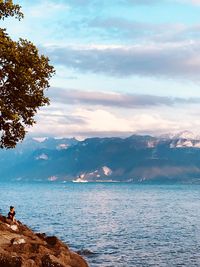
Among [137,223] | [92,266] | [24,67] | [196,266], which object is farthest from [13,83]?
[137,223]

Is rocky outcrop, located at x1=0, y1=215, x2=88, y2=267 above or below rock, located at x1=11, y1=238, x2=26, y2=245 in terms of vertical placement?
below

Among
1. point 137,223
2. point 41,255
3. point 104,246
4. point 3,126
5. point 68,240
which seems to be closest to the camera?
point 41,255

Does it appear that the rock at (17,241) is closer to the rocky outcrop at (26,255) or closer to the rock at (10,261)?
the rocky outcrop at (26,255)

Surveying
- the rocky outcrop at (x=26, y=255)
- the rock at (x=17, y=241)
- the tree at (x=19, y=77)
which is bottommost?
the rocky outcrop at (x=26, y=255)

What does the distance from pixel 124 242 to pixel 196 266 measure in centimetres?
1943

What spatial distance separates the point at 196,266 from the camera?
160ft

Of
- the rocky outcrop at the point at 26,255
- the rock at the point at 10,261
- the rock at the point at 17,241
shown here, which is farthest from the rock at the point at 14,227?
the rock at the point at 10,261

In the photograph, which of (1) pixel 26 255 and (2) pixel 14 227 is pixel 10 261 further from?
(2) pixel 14 227

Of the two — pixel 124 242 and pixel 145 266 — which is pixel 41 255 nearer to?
pixel 145 266

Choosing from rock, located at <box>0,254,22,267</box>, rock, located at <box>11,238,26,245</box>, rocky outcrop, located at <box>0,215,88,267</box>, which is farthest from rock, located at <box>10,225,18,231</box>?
rock, located at <box>0,254,22,267</box>

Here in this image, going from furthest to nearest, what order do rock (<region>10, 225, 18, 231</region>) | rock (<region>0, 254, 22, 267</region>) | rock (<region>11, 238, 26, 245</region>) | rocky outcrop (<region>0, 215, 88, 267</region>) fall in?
1. rock (<region>10, 225, 18, 231</region>)
2. rock (<region>11, 238, 26, 245</region>)
3. rocky outcrop (<region>0, 215, 88, 267</region>)
4. rock (<region>0, 254, 22, 267</region>)

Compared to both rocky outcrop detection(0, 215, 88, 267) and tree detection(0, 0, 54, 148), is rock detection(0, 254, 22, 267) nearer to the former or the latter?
rocky outcrop detection(0, 215, 88, 267)

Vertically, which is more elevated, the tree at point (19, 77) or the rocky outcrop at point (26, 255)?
the tree at point (19, 77)

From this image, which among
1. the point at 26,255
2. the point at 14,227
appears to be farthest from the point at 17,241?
the point at 14,227
